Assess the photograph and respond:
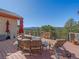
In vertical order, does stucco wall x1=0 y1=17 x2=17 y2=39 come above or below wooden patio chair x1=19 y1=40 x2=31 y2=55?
above

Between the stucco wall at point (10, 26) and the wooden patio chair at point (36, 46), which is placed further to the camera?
the stucco wall at point (10, 26)

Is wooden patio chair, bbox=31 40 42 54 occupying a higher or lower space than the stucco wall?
lower

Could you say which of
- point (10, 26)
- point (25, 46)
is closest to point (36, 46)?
point (25, 46)

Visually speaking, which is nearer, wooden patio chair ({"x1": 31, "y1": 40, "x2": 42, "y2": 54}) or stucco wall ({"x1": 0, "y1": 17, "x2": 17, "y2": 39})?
wooden patio chair ({"x1": 31, "y1": 40, "x2": 42, "y2": 54})

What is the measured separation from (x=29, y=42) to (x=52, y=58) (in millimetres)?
1350

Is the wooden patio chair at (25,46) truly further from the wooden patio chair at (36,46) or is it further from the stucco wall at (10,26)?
the stucco wall at (10,26)

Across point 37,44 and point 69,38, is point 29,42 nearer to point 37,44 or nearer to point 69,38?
point 37,44

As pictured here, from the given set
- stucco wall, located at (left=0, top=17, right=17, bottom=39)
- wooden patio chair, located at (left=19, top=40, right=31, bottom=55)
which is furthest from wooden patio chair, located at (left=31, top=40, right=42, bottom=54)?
stucco wall, located at (left=0, top=17, right=17, bottom=39)

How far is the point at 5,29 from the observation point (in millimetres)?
14555

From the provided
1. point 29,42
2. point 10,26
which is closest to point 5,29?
point 10,26

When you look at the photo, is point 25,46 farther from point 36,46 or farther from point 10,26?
point 10,26

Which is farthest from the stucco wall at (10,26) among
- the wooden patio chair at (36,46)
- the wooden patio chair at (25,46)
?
the wooden patio chair at (36,46)

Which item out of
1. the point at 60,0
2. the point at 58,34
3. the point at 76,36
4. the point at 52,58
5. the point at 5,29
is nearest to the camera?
the point at 52,58

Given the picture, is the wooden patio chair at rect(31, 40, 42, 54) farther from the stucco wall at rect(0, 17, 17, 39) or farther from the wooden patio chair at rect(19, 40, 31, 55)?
the stucco wall at rect(0, 17, 17, 39)
